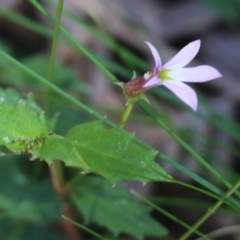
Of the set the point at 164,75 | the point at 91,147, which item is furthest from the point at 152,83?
the point at 91,147

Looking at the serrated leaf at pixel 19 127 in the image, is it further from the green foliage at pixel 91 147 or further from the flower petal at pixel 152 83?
the flower petal at pixel 152 83

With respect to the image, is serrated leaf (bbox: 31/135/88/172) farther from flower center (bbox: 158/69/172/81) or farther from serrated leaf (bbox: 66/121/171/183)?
flower center (bbox: 158/69/172/81)

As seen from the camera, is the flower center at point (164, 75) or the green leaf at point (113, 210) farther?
the green leaf at point (113, 210)

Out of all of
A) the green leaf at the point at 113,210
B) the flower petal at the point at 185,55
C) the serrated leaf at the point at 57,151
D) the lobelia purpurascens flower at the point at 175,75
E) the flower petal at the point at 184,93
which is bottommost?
the green leaf at the point at 113,210

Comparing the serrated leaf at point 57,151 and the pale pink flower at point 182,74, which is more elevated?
the pale pink flower at point 182,74

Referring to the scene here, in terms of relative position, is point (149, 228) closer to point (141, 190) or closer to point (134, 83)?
point (134, 83)

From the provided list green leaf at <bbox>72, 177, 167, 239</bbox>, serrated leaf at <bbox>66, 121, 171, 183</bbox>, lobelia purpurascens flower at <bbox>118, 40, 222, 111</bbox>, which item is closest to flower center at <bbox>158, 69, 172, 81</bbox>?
lobelia purpurascens flower at <bbox>118, 40, 222, 111</bbox>

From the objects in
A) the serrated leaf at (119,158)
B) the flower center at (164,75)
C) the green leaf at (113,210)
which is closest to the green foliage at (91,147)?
the serrated leaf at (119,158)
